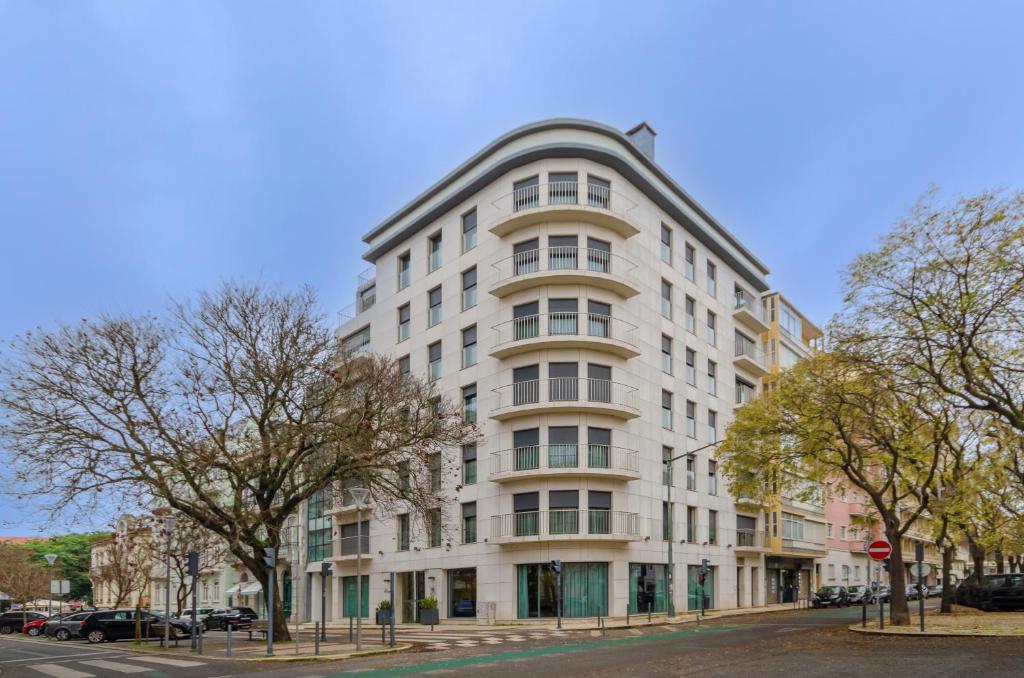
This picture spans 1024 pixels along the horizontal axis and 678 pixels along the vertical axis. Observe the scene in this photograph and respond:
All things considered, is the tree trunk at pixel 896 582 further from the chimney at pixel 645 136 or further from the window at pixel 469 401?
the chimney at pixel 645 136

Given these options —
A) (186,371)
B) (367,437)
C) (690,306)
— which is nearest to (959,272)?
(367,437)

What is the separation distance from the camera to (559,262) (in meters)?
38.7

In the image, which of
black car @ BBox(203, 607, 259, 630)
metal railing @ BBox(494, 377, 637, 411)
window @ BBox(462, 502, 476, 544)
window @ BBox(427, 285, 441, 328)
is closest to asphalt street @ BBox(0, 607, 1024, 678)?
metal railing @ BBox(494, 377, 637, 411)

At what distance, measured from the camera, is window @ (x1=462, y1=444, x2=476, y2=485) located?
40344mm

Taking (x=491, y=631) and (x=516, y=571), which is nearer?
(x=491, y=631)

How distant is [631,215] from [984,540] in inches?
824

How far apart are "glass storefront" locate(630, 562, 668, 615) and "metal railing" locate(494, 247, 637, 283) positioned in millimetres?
13482

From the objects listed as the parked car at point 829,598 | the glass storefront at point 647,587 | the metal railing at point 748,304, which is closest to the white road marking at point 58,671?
the glass storefront at point 647,587

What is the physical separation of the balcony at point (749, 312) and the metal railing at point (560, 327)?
15.1m

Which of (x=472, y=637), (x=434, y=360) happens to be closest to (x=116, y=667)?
(x=472, y=637)

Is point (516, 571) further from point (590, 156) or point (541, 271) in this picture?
point (590, 156)

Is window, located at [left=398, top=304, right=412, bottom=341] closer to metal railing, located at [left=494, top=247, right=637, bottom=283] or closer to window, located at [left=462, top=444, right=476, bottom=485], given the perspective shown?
window, located at [left=462, top=444, right=476, bottom=485]

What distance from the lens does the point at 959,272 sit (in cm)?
2002

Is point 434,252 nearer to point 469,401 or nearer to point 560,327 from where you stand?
point 469,401
